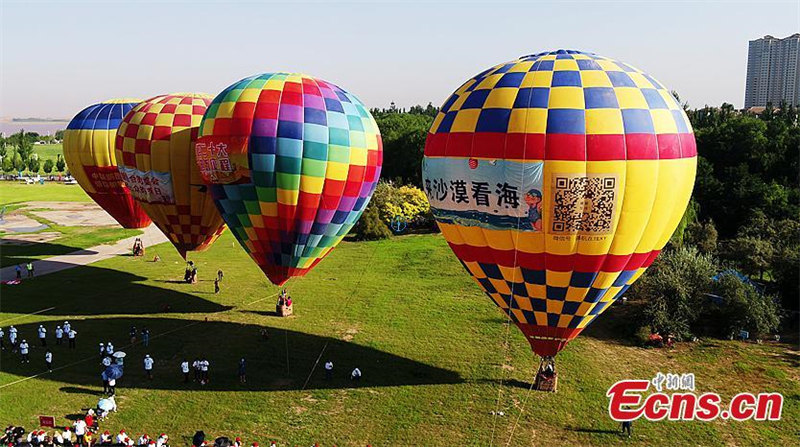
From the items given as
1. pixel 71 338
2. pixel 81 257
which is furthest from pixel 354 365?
pixel 81 257

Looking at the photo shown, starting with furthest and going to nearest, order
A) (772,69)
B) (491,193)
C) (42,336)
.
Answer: (772,69), (42,336), (491,193)

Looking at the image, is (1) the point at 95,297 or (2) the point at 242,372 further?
(1) the point at 95,297

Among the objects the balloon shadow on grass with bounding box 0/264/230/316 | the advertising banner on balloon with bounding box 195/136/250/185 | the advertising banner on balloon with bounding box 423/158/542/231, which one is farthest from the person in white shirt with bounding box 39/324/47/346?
the advertising banner on balloon with bounding box 423/158/542/231

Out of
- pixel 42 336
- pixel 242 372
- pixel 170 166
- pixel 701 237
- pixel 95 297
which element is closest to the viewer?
pixel 242 372

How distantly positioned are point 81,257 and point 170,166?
13.4m

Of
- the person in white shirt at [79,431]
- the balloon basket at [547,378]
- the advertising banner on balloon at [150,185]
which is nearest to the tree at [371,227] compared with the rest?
→ the advertising banner on balloon at [150,185]

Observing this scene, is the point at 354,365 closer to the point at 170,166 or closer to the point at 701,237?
the point at 170,166

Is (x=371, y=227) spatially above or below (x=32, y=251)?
above

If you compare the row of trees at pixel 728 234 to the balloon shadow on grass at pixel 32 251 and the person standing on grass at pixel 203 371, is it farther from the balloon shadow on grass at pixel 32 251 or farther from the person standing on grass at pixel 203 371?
the balloon shadow on grass at pixel 32 251

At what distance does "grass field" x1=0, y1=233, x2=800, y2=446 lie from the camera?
14.7 metres

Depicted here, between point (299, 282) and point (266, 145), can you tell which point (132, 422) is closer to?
point (266, 145)

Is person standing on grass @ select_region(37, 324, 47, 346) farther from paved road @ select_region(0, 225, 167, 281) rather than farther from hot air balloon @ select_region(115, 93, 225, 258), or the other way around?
paved road @ select_region(0, 225, 167, 281)

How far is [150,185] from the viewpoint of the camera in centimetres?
2398

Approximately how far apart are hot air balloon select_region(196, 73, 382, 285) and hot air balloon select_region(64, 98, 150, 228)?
11465mm
